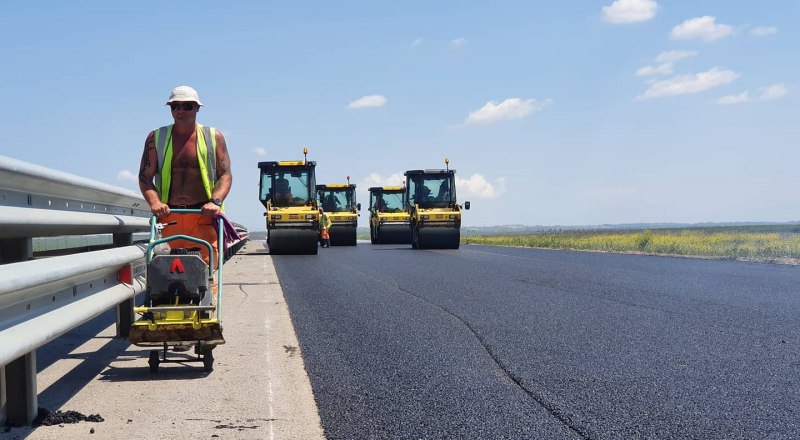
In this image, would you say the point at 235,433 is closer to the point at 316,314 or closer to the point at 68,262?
the point at 68,262

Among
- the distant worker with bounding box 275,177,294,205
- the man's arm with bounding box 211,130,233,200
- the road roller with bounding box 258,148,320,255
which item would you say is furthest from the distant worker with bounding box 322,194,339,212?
the man's arm with bounding box 211,130,233,200

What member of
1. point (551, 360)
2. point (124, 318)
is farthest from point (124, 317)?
point (551, 360)

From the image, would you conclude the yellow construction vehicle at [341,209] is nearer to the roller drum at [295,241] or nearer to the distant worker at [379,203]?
the distant worker at [379,203]

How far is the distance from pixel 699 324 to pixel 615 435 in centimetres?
432

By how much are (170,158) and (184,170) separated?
0.44 feet

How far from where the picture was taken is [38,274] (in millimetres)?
3479

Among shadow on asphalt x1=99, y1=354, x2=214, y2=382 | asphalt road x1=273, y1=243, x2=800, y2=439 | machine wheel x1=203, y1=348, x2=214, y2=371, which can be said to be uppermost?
machine wheel x1=203, y1=348, x2=214, y2=371

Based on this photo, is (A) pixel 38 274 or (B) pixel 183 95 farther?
(B) pixel 183 95

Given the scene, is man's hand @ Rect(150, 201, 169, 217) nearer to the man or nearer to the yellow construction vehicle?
the man

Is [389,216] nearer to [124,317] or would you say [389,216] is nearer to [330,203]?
[330,203]

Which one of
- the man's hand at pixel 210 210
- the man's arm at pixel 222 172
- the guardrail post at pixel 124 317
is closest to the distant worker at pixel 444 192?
the guardrail post at pixel 124 317

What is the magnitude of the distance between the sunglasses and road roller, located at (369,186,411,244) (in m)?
28.1

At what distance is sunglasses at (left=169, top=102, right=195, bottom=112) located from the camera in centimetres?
578

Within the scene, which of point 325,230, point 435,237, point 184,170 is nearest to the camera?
point 184,170
